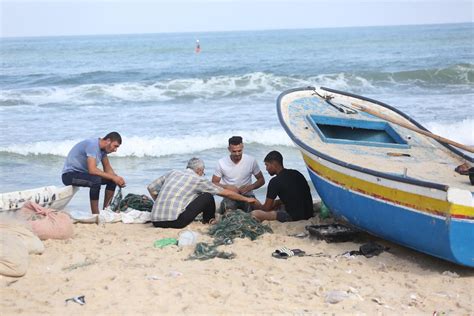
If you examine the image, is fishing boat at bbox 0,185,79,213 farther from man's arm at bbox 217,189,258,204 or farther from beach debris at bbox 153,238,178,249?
man's arm at bbox 217,189,258,204

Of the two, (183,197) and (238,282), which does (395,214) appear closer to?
(238,282)

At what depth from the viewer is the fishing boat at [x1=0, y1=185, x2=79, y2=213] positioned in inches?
304

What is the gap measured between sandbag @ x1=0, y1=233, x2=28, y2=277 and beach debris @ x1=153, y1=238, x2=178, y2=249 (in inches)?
51.9

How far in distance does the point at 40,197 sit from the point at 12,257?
6.72ft

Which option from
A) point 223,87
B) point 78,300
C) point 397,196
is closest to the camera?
point 78,300

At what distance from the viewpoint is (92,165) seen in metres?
8.21

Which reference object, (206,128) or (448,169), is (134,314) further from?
(206,128)

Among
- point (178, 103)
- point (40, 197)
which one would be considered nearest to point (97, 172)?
point (40, 197)

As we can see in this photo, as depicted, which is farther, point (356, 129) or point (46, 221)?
point (356, 129)

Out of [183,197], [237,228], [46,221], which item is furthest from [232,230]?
[46,221]

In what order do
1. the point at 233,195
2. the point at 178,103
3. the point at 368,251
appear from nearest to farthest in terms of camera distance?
the point at 368,251
the point at 233,195
the point at 178,103

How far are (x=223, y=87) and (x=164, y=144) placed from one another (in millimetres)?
10458

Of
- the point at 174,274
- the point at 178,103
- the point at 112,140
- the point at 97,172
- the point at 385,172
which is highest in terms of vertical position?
the point at 112,140

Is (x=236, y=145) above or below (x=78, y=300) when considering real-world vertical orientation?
above
